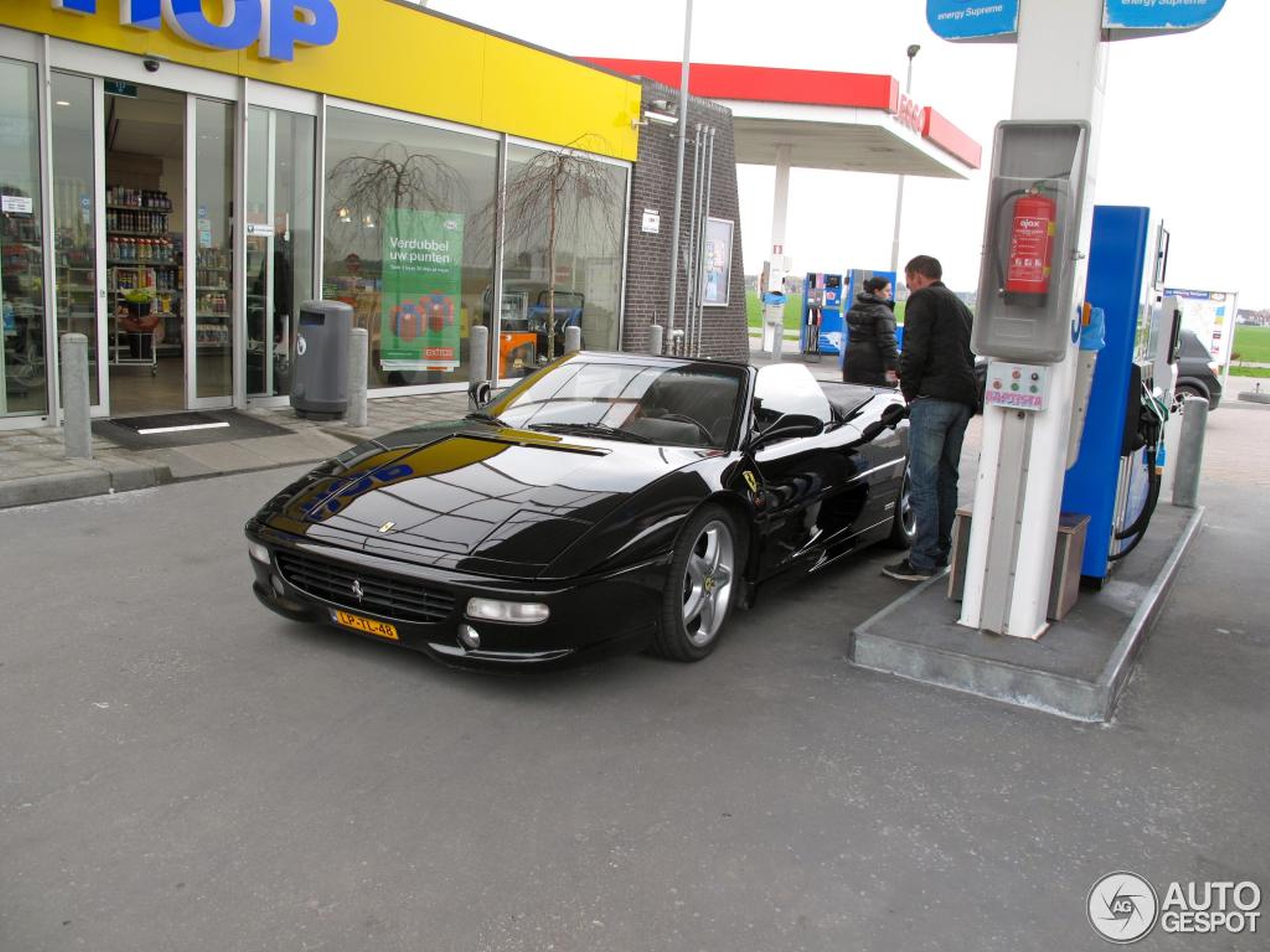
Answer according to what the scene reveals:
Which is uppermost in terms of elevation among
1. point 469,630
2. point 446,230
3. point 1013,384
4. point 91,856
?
point 446,230

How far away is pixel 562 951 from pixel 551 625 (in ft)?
4.94

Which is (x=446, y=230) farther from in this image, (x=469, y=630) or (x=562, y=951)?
(x=562, y=951)

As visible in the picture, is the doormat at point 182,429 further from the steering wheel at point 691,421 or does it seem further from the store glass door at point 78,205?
the steering wheel at point 691,421

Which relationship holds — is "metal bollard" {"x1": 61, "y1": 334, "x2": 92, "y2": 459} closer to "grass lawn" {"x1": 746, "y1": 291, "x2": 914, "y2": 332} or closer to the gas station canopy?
the gas station canopy

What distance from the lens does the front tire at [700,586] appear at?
4.61 meters

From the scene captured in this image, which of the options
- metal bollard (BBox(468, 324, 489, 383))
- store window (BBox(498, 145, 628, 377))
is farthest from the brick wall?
metal bollard (BBox(468, 324, 489, 383))

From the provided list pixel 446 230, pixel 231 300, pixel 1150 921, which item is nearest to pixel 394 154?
pixel 446 230

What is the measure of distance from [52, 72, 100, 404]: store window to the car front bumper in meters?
6.19

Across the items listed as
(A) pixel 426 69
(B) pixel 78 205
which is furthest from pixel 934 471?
(A) pixel 426 69

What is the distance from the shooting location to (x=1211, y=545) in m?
8.10

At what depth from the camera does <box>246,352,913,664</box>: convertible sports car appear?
4164 millimetres

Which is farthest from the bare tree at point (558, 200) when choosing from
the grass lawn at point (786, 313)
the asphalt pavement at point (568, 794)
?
the grass lawn at point (786, 313)

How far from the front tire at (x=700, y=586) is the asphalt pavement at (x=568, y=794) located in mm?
130

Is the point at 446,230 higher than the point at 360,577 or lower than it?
higher
